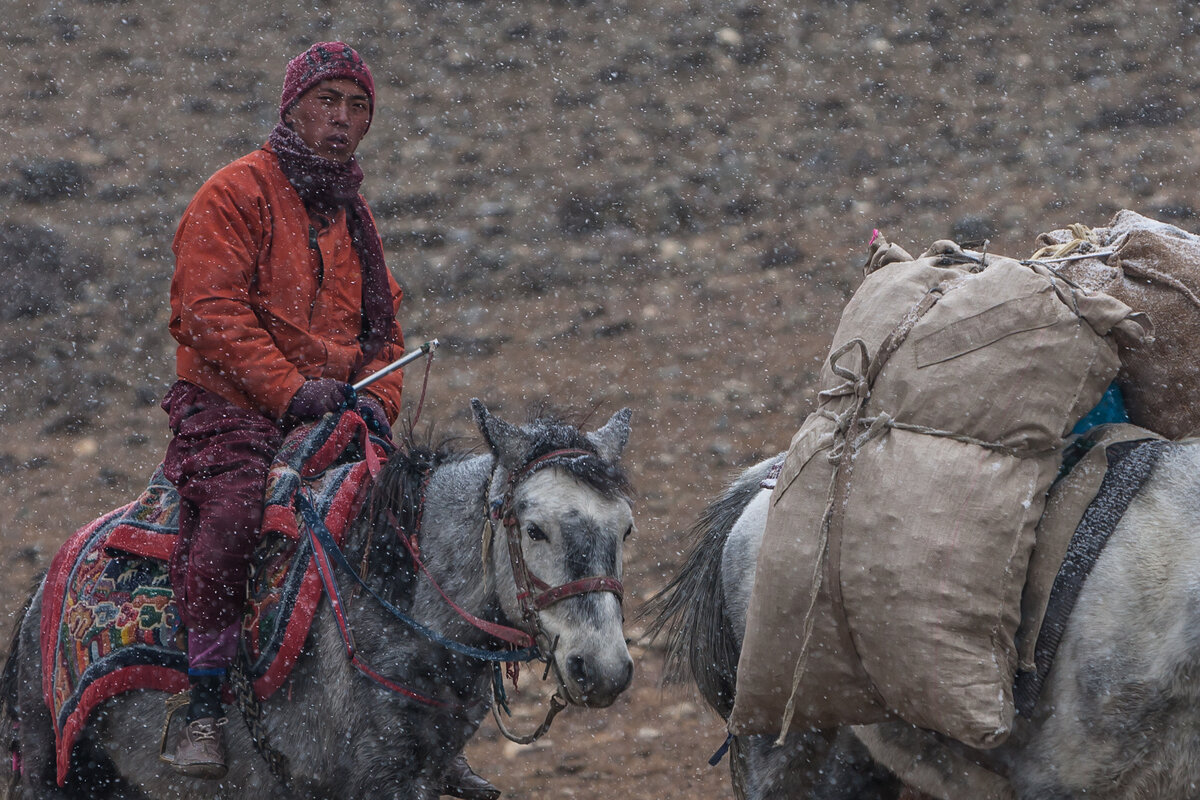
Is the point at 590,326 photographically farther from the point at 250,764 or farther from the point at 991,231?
the point at 250,764

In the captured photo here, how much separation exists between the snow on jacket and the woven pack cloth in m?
0.23

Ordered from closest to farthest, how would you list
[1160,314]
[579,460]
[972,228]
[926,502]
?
[926,502], [1160,314], [579,460], [972,228]

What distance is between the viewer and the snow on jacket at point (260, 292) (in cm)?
328

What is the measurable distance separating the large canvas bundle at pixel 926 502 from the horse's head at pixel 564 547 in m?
0.36

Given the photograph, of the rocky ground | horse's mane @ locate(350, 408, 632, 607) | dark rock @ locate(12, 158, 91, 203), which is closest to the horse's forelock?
horse's mane @ locate(350, 408, 632, 607)

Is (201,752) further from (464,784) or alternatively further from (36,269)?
(36,269)

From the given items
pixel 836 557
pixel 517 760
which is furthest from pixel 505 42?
pixel 836 557

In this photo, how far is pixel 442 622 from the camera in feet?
10.3

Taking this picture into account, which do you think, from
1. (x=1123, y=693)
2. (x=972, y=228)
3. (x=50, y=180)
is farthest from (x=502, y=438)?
(x=50, y=180)

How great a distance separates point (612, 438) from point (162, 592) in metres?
1.43

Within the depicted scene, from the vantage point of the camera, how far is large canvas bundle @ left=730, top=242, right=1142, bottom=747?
2.42m

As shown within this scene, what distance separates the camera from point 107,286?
8.35 m

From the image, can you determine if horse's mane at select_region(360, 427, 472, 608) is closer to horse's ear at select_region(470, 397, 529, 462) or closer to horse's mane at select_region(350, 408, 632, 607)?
horse's mane at select_region(350, 408, 632, 607)

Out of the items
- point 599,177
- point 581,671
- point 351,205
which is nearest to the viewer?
point 581,671
